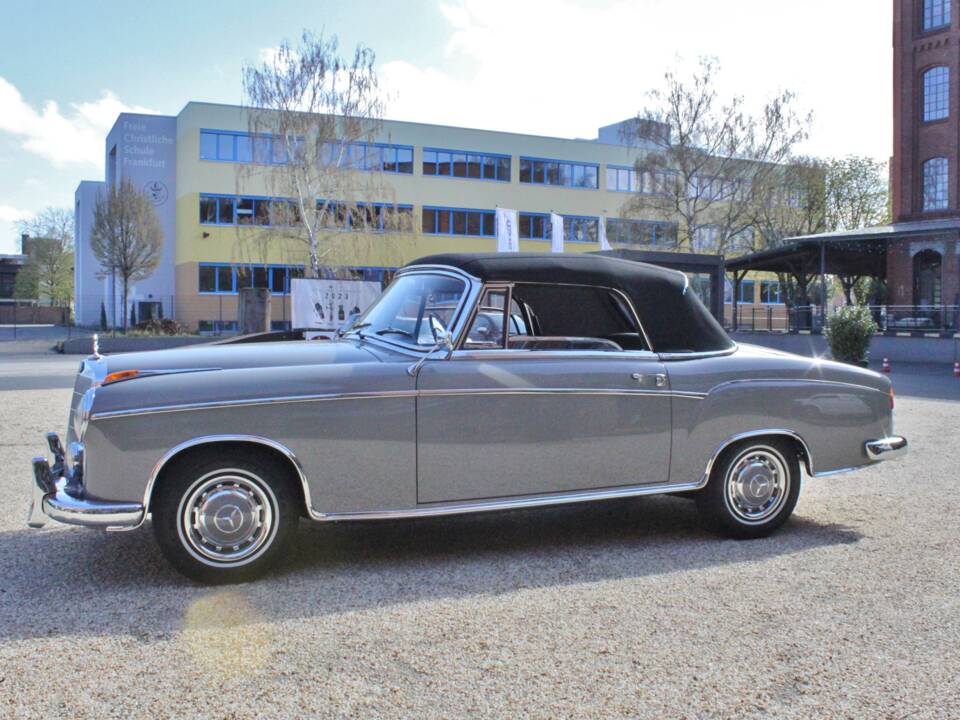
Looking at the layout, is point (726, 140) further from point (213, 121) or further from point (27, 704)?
point (27, 704)

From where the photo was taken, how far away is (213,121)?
4641 centimetres

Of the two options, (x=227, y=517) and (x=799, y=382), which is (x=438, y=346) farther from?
(x=799, y=382)

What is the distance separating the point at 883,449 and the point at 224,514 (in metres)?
4.14

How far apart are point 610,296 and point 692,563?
162 cm

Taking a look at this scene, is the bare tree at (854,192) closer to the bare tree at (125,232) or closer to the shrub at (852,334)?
the shrub at (852,334)

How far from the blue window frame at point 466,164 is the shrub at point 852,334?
32608 millimetres

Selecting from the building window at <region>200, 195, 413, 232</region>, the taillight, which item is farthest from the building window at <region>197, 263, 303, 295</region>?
the taillight

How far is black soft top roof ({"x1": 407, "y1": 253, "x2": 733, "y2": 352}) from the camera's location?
17.2 ft

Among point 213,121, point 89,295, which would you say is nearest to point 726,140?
point 213,121

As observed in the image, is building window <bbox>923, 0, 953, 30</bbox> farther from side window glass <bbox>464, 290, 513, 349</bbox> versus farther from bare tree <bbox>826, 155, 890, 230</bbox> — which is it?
side window glass <bbox>464, 290, 513, 349</bbox>

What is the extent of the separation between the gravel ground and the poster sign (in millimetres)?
17606

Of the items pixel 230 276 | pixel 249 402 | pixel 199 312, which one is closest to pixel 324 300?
pixel 249 402

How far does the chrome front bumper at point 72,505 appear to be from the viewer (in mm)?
4246

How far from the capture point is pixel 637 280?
557cm
